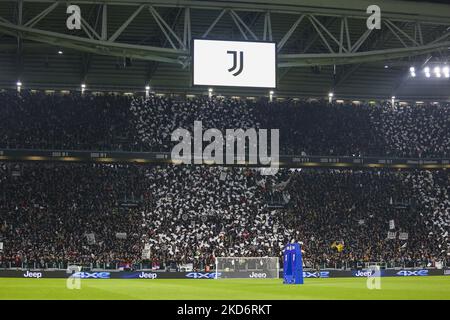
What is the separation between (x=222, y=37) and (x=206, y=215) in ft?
42.9

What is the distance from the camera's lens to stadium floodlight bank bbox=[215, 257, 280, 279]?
105 ft

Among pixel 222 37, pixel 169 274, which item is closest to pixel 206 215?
pixel 169 274

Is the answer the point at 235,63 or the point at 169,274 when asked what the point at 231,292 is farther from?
the point at 169,274

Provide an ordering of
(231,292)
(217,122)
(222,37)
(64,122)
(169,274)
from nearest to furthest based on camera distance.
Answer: (231,292), (222,37), (169,274), (64,122), (217,122)

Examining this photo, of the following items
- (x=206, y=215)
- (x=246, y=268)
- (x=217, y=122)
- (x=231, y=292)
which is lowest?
(x=246, y=268)

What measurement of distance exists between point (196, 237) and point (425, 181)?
19.0 m

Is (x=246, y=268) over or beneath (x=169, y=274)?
over

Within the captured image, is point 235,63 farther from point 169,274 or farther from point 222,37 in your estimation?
point 169,274

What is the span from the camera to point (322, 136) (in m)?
44.7

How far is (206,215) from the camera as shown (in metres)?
40.1

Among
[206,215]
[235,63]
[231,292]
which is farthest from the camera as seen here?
[206,215]

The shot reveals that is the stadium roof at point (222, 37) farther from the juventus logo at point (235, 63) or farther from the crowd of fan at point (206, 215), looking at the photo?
the crowd of fan at point (206, 215)

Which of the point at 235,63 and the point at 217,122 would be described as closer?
the point at 235,63

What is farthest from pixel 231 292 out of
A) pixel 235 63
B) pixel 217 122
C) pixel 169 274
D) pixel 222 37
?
pixel 217 122
